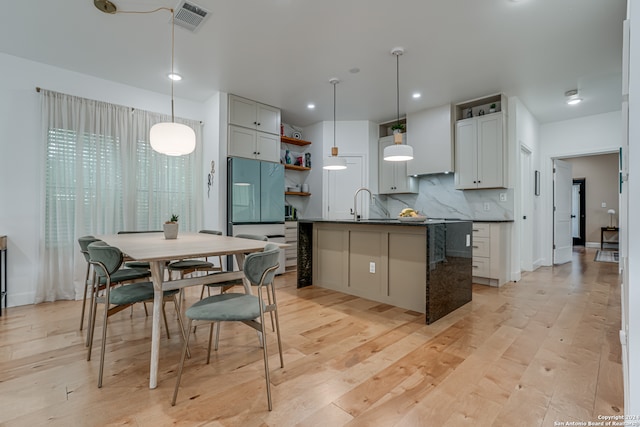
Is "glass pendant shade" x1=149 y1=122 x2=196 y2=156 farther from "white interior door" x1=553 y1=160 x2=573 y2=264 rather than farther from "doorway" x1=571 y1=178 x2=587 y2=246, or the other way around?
"doorway" x1=571 y1=178 x2=587 y2=246

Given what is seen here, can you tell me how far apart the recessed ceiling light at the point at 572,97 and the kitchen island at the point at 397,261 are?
9.08ft

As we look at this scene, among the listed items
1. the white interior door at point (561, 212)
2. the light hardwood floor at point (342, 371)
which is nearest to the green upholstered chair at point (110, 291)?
the light hardwood floor at point (342, 371)

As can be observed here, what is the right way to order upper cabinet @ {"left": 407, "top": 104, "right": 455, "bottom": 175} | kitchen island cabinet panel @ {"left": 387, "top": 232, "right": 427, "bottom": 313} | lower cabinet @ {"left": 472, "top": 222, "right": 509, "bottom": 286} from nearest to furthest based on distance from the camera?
1. kitchen island cabinet panel @ {"left": 387, "top": 232, "right": 427, "bottom": 313}
2. lower cabinet @ {"left": 472, "top": 222, "right": 509, "bottom": 286}
3. upper cabinet @ {"left": 407, "top": 104, "right": 455, "bottom": 175}

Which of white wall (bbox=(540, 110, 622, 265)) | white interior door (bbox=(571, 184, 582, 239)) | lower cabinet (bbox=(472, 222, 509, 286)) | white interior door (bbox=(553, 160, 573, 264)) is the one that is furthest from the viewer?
white interior door (bbox=(571, 184, 582, 239))

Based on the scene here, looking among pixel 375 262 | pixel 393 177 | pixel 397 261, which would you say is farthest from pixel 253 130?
pixel 397 261

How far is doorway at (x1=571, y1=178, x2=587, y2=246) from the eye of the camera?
872 centimetres

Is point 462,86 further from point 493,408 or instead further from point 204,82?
point 493,408

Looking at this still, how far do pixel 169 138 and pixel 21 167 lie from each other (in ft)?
6.93

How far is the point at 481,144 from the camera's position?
456 cm

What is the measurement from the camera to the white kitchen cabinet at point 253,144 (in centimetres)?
447

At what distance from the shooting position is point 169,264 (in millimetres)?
2926

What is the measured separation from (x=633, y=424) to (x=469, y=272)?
2.50 meters

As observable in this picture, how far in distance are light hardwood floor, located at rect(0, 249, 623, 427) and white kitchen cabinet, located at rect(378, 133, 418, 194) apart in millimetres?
2821

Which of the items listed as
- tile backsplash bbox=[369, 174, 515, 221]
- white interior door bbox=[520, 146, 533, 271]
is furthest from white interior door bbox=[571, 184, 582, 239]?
tile backsplash bbox=[369, 174, 515, 221]
